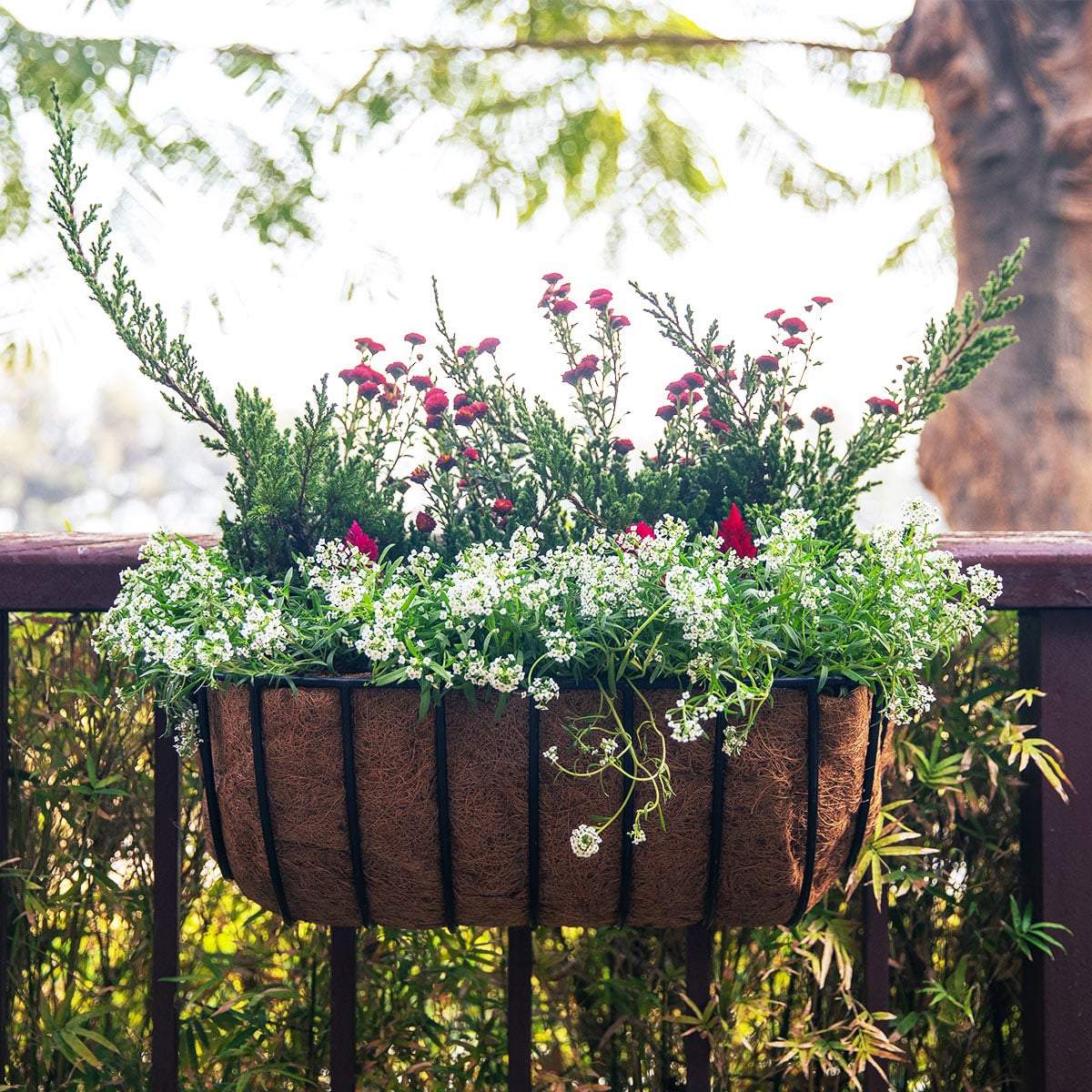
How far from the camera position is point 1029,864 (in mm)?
1145

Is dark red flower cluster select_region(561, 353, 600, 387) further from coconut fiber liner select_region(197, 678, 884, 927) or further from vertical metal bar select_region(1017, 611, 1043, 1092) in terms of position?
vertical metal bar select_region(1017, 611, 1043, 1092)

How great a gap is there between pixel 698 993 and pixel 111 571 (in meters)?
0.77

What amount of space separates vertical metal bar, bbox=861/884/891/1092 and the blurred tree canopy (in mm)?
2528

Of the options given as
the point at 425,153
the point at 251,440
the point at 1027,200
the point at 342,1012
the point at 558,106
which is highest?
the point at 558,106

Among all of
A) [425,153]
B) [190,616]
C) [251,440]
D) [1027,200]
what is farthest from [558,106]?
[190,616]

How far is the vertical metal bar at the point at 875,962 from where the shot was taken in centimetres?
109

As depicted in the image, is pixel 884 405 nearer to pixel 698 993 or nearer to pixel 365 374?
pixel 365 374

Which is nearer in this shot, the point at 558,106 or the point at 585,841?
the point at 585,841

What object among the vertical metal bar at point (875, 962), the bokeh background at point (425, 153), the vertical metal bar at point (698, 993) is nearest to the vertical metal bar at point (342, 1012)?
the vertical metal bar at point (698, 993)

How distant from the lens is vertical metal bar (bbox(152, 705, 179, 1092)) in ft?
3.59

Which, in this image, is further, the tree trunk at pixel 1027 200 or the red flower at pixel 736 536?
the tree trunk at pixel 1027 200

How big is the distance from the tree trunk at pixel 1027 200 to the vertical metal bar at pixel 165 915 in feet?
9.07

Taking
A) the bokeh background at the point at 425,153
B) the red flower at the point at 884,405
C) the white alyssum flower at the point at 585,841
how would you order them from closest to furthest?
the white alyssum flower at the point at 585,841 → the red flower at the point at 884,405 → the bokeh background at the point at 425,153

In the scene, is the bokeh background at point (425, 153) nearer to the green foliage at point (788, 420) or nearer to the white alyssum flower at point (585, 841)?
the green foliage at point (788, 420)
